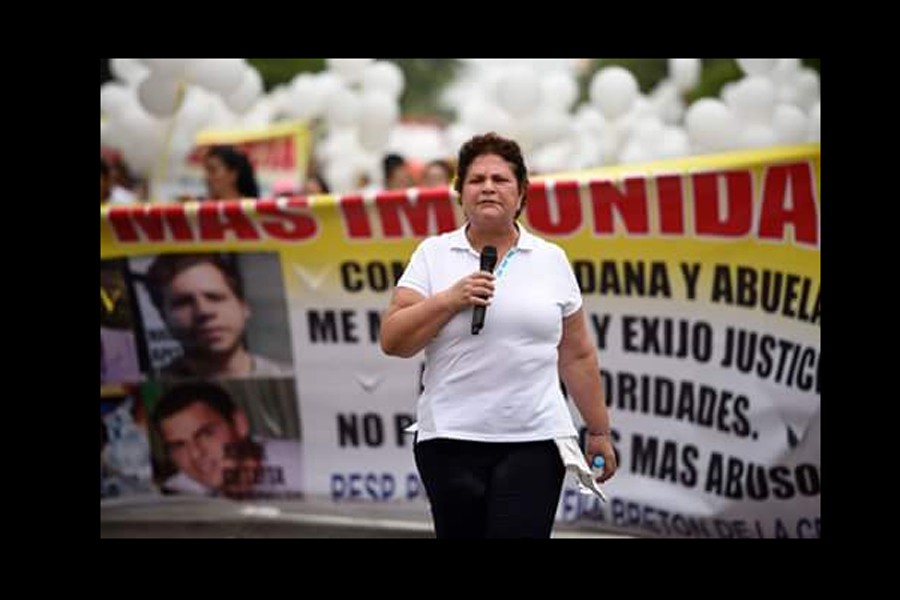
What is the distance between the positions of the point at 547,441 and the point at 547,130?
847 centimetres

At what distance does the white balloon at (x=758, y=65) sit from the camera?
29.9 ft

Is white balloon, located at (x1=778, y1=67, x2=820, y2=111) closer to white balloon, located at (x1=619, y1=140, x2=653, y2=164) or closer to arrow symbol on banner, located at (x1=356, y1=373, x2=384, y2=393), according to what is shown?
white balloon, located at (x1=619, y1=140, x2=653, y2=164)

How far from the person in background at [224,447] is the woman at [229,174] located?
1583mm

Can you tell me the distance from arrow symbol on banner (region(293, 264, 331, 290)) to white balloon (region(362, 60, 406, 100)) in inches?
267

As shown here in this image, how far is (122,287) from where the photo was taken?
7.55m

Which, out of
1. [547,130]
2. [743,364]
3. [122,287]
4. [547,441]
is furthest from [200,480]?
[547,130]

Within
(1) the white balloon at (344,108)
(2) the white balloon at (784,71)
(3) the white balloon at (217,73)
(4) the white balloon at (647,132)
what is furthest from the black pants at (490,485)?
(1) the white balloon at (344,108)

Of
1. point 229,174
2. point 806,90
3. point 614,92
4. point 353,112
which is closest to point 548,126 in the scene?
point 614,92

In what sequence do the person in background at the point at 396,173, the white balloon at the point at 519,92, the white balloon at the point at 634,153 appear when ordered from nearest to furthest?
1. the person in background at the point at 396,173
2. the white balloon at the point at 634,153
3. the white balloon at the point at 519,92

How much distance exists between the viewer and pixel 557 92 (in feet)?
43.4

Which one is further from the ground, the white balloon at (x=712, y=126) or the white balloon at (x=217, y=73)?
the white balloon at (x=217, y=73)

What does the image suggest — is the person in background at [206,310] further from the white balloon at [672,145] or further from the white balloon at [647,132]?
the white balloon at [647,132]

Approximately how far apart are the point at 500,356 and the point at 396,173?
229 inches

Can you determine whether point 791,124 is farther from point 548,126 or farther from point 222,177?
point 548,126
